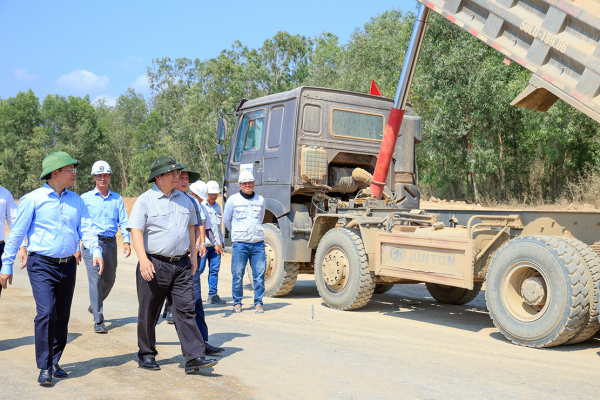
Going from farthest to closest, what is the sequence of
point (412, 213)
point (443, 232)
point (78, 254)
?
point (412, 213)
point (443, 232)
point (78, 254)

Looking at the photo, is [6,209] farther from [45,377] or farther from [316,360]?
[316,360]

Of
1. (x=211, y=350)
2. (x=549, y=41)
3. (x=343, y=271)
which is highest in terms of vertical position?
(x=549, y=41)

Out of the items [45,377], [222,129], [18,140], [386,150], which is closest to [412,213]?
[386,150]

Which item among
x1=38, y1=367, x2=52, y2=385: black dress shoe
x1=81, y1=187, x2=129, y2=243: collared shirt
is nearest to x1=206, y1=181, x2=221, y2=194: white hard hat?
x1=81, y1=187, x2=129, y2=243: collared shirt

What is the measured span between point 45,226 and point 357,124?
241 inches

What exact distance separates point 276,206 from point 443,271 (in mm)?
3575

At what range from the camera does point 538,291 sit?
5855 millimetres

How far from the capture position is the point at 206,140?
4388cm

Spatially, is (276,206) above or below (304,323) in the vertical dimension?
above

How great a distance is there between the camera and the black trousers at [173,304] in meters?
4.84

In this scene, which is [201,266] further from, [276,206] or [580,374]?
[580,374]

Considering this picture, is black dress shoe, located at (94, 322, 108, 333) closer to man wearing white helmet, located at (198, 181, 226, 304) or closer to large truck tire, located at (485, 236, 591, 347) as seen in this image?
man wearing white helmet, located at (198, 181, 226, 304)

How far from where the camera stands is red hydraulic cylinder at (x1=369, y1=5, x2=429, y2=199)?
816 cm

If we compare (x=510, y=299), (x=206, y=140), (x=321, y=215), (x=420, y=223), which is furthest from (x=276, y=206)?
(x=206, y=140)
